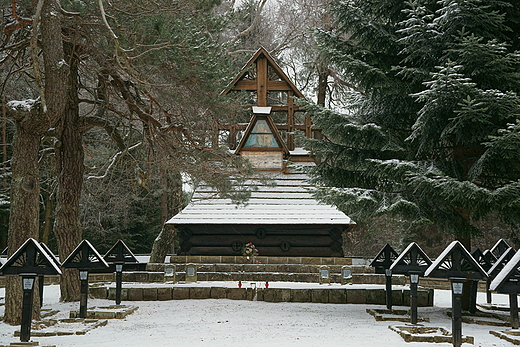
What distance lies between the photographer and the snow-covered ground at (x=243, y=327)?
677 cm

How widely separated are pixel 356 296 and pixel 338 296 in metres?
0.40

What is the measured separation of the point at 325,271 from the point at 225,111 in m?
5.47

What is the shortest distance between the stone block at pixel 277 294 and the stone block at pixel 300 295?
0.31 feet

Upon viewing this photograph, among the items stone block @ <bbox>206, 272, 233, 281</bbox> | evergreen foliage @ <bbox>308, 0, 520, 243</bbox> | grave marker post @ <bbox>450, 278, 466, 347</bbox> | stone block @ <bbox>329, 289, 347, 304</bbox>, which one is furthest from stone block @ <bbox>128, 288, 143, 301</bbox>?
grave marker post @ <bbox>450, 278, 466, 347</bbox>

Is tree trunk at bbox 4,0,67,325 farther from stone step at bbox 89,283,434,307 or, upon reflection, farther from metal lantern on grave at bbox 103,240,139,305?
stone step at bbox 89,283,434,307

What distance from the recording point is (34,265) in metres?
6.33

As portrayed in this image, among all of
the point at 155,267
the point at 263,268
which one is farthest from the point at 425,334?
the point at 155,267

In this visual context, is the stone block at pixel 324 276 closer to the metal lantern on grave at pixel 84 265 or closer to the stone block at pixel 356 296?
the stone block at pixel 356 296

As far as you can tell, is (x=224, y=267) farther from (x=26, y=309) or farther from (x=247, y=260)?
(x=26, y=309)

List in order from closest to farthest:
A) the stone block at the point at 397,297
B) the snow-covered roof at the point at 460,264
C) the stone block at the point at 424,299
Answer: the snow-covered roof at the point at 460,264
the stone block at the point at 397,297
the stone block at the point at 424,299

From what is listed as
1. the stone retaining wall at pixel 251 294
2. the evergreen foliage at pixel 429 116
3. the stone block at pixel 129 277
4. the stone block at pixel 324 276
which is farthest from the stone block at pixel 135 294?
the evergreen foliage at pixel 429 116

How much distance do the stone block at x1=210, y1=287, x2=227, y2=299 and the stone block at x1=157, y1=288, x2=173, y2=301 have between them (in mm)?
935

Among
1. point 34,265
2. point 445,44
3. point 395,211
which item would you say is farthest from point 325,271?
point 34,265

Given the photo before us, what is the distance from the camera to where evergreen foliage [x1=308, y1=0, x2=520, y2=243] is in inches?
314
